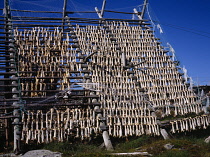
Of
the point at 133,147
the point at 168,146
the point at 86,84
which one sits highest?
the point at 86,84

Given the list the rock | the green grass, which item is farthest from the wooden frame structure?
the rock

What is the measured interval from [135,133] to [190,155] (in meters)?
3.64

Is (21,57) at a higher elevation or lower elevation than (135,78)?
higher

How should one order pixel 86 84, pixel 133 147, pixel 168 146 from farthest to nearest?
1. pixel 86 84
2. pixel 133 147
3. pixel 168 146

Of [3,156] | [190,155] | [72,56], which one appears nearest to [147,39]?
[72,56]

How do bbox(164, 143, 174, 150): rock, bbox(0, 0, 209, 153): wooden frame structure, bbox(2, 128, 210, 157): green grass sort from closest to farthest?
bbox(2, 128, 210, 157): green grass, bbox(164, 143, 174, 150): rock, bbox(0, 0, 209, 153): wooden frame structure

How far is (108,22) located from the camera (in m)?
A: 17.2

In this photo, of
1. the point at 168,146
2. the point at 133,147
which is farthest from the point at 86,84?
the point at 168,146

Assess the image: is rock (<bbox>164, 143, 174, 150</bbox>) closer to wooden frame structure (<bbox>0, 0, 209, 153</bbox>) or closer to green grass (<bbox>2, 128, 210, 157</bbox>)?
green grass (<bbox>2, 128, 210, 157</bbox>)

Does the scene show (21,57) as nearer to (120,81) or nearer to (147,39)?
(120,81)

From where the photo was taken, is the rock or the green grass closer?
the green grass

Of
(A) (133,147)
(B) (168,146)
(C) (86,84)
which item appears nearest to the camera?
(B) (168,146)

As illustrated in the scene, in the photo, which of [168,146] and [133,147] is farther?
[133,147]

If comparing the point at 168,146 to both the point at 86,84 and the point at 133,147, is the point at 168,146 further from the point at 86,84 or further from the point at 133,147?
the point at 86,84
